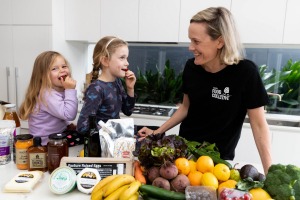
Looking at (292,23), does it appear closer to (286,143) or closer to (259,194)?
(286,143)

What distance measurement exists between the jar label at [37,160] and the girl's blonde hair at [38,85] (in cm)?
42

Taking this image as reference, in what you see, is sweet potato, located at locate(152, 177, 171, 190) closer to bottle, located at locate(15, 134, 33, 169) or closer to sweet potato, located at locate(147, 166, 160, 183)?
sweet potato, located at locate(147, 166, 160, 183)

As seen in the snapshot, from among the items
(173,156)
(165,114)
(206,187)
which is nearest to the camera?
(206,187)

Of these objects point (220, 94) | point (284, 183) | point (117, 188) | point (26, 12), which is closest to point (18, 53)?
point (26, 12)

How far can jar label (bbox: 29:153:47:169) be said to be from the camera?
1.13 m

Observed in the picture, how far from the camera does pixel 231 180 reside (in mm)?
958

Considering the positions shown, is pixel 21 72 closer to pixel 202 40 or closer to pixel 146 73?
pixel 146 73

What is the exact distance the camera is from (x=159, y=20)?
2.60m

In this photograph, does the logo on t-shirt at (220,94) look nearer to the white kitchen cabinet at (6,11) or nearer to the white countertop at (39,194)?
the white countertop at (39,194)

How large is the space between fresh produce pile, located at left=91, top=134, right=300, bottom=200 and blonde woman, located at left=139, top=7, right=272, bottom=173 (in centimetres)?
30

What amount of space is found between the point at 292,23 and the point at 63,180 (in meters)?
2.25

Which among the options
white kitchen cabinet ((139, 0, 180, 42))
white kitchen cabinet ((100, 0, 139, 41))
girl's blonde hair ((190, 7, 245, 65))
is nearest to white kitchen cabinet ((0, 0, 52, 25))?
white kitchen cabinet ((100, 0, 139, 41))

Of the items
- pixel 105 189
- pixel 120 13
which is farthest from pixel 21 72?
pixel 105 189

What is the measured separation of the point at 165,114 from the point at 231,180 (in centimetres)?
169
